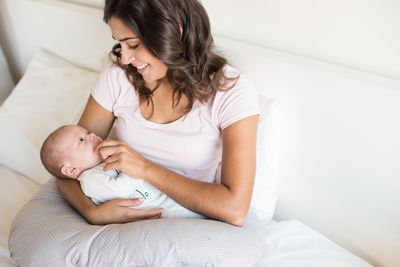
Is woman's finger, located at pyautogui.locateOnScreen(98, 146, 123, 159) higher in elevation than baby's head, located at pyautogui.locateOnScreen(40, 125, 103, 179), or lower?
higher

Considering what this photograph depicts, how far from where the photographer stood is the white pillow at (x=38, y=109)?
62.2 inches

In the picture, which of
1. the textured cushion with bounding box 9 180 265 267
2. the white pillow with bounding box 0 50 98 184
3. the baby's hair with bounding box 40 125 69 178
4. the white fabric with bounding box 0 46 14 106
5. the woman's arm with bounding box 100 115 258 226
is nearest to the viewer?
the textured cushion with bounding box 9 180 265 267

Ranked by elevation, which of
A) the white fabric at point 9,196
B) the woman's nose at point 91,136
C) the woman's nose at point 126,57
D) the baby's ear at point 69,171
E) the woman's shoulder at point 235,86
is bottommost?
the white fabric at point 9,196

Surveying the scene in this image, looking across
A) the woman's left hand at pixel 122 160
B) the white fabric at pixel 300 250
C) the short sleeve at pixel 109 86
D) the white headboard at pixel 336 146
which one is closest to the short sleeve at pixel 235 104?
the white headboard at pixel 336 146

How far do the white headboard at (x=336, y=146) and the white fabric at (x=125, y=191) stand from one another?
0.46 metres

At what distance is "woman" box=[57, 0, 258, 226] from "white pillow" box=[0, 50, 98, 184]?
480mm

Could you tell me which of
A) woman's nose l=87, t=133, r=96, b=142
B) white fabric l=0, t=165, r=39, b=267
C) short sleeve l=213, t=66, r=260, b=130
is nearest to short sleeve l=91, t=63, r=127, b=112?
woman's nose l=87, t=133, r=96, b=142

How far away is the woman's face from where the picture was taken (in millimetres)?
952

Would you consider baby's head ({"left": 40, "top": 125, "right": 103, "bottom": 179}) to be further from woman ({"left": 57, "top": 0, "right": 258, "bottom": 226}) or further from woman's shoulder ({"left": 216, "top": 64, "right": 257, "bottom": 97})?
woman's shoulder ({"left": 216, "top": 64, "right": 257, "bottom": 97})

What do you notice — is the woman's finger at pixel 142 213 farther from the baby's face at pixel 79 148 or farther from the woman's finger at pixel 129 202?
the baby's face at pixel 79 148

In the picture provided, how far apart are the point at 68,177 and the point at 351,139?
0.99m

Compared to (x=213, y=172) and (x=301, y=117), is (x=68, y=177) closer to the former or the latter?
(x=213, y=172)

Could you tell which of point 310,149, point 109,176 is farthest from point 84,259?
point 310,149

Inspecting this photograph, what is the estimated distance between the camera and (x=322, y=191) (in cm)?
123
